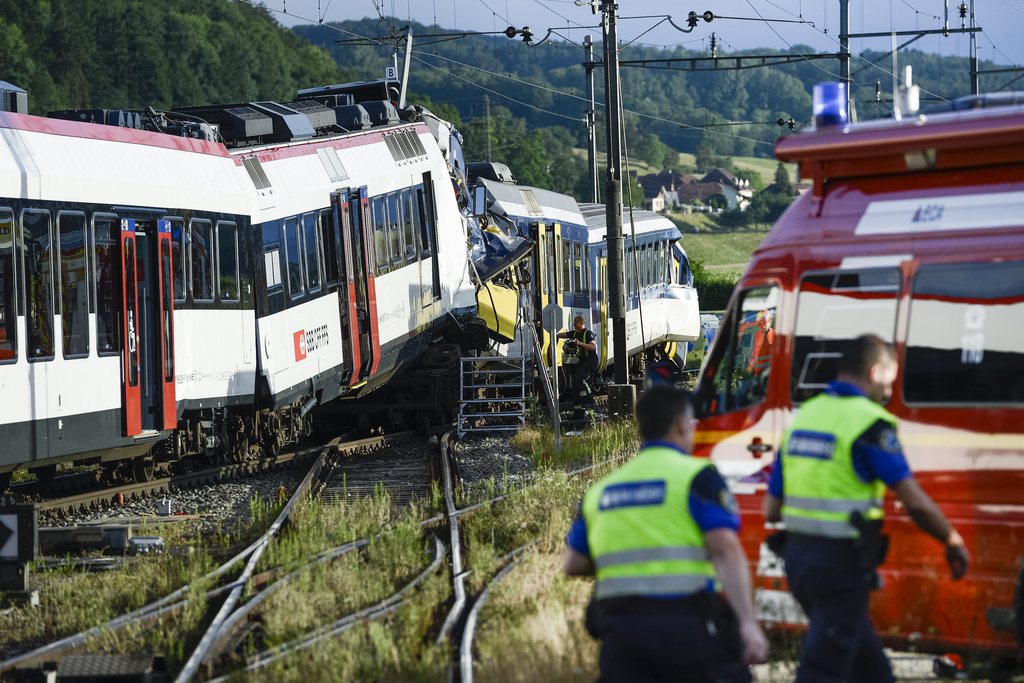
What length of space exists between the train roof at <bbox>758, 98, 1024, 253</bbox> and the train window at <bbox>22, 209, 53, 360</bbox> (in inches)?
283

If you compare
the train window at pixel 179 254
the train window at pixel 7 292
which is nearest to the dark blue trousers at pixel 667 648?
the train window at pixel 7 292

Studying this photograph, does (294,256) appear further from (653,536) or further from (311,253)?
(653,536)

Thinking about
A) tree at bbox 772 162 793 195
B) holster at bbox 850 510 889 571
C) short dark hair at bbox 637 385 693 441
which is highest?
tree at bbox 772 162 793 195

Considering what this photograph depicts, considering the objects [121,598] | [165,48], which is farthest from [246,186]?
[165,48]

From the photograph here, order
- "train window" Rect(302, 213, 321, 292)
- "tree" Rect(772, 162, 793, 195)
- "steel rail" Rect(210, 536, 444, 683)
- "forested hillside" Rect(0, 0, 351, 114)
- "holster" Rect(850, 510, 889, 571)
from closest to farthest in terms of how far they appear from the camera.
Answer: "holster" Rect(850, 510, 889, 571) → "steel rail" Rect(210, 536, 444, 683) → "train window" Rect(302, 213, 321, 292) → "forested hillside" Rect(0, 0, 351, 114) → "tree" Rect(772, 162, 793, 195)

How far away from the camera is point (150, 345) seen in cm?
1425

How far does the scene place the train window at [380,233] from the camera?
61.8 feet

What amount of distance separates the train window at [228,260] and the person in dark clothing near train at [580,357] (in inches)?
393

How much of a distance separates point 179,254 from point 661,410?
10.7 metres

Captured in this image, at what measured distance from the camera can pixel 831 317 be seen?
741cm

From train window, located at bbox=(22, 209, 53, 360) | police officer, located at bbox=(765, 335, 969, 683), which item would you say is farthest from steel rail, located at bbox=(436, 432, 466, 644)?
train window, located at bbox=(22, 209, 53, 360)

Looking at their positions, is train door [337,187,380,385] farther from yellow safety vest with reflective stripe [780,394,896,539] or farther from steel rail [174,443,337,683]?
yellow safety vest with reflective stripe [780,394,896,539]

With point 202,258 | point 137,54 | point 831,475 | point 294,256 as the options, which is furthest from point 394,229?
point 137,54

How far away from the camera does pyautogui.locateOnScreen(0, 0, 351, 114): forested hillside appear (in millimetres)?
85688
